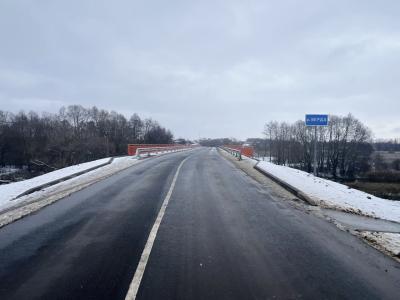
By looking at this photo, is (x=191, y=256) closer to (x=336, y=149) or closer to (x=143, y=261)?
(x=143, y=261)

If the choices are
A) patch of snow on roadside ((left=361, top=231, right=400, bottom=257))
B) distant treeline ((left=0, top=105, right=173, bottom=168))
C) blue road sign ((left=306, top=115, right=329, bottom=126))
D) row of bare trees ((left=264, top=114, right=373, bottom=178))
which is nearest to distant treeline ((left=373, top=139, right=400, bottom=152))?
row of bare trees ((left=264, top=114, right=373, bottom=178))

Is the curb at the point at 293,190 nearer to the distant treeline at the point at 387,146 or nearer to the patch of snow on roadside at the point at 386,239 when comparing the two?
the patch of snow on roadside at the point at 386,239

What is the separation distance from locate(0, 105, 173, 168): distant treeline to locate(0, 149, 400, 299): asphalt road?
5364 cm

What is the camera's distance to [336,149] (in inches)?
3536

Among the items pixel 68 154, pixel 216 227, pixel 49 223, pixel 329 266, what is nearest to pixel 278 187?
pixel 216 227

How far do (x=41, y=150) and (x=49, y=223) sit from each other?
78.9 meters

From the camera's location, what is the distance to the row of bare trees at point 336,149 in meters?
A: 87.5

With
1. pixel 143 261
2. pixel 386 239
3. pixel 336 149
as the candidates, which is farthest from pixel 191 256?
pixel 336 149

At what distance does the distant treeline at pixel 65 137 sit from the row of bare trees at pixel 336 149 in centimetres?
4992

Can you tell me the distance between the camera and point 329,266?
5.00 meters

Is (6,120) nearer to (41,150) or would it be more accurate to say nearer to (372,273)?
(41,150)

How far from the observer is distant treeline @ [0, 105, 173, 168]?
6350cm

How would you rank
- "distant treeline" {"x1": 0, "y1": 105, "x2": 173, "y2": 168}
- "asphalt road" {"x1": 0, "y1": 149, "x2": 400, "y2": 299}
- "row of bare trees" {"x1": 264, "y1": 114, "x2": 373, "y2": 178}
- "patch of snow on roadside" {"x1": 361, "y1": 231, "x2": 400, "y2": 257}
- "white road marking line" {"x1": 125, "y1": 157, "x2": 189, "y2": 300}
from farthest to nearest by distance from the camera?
"row of bare trees" {"x1": 264, "y1": 114, "x2": 373, "y2": 178}, "distant treeline" {"x1": 0, "y1": 105, "x2": 173, "y2": 168}, "patch of snow on roadside" {"x1": 361, "y1": 231, "x2": 400, "y2": 257}, "asphalt road" {"x1": 0, "y1": 149, "x2": 400, "y2": 299}, "white road marking line" {"x1": 125, "y1": 157, "x2": 189, "y2": 300}

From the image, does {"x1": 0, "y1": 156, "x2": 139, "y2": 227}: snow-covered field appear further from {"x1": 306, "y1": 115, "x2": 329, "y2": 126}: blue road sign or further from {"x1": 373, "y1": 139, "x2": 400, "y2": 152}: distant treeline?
{"x1": 373, "y1": 139, "x2": 400, "y2": 152}: distant treeline
